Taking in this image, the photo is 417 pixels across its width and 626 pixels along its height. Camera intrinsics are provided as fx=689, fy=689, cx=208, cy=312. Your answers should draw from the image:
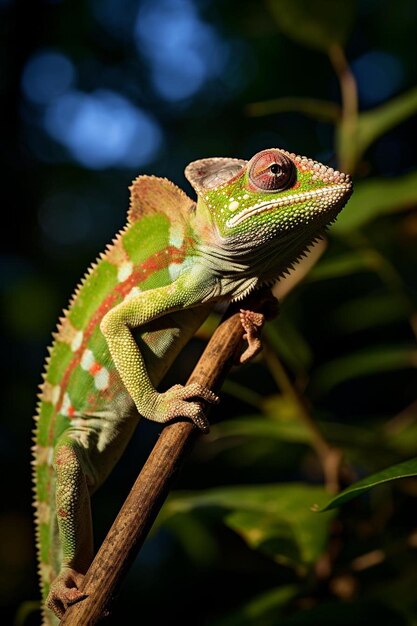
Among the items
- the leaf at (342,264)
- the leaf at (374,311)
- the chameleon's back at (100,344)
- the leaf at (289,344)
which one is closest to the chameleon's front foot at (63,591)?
the chameleon's back at (100,344)

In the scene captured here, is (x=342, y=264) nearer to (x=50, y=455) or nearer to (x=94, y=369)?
(x=94, y=369)

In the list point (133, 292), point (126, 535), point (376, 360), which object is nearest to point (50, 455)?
point (133, 292)

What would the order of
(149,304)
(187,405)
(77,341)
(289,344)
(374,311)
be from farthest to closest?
(374,311)
(289,344)
(77,341)
(149,304)
(187,405)

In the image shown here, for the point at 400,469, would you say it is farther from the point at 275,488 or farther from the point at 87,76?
the point at 87,76

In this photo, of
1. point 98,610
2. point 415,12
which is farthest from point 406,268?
point 415,12

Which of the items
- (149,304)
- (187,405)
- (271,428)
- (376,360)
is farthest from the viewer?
(376,360)

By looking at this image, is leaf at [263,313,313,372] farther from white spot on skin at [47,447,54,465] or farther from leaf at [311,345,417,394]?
white spot on skin at [47,447,54,465]

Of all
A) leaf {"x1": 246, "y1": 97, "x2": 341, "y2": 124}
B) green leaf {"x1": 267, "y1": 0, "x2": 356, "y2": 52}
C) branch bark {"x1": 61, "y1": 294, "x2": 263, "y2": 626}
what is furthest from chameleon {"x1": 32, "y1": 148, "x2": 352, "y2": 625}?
green leaf {"x1": 267, "y1": 0, "x2": 356, "y2": 52}
